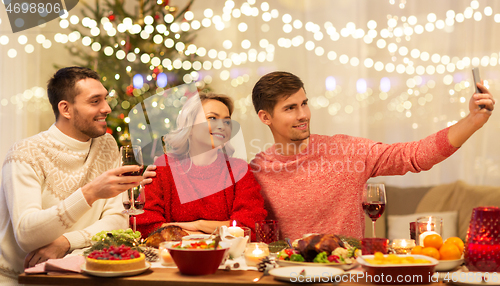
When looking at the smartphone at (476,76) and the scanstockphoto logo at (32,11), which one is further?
the scanstockphoto logo at (32,11)

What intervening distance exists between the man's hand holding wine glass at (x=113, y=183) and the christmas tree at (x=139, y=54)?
1786 mm

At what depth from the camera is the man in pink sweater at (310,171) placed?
2.31 m

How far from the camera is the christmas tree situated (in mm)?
3488

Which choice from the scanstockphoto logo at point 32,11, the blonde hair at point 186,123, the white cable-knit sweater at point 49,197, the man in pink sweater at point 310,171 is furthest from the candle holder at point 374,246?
the scanstockphoto logo at point 32,11

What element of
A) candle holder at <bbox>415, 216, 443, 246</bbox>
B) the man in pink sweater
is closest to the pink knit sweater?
the man in pink sweater

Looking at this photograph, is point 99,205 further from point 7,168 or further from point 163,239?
point 163,239

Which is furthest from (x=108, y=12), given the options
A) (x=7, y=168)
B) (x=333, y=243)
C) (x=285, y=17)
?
(x=333, y=243)

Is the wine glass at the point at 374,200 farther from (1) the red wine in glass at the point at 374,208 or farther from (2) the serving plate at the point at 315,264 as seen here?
(2) the serving plate at the point at 315,264

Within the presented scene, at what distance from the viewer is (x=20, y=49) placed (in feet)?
13.0

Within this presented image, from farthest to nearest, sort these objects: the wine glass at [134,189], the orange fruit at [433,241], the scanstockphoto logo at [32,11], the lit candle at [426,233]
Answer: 1. the scanstockphoto logo at [32,11]
2. the wine glass at [134,189]
3. the lit candle at [426,233]
4. the orange fruit at [433,241]

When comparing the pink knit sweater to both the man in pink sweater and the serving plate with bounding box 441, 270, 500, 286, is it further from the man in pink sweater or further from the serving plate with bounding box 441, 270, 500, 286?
the serving plate with bounding box 441, 270, 500, 286

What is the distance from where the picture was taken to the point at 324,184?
7.65ft

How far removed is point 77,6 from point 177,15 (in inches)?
42.8

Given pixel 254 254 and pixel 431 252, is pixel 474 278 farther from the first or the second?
pixel 254 254
